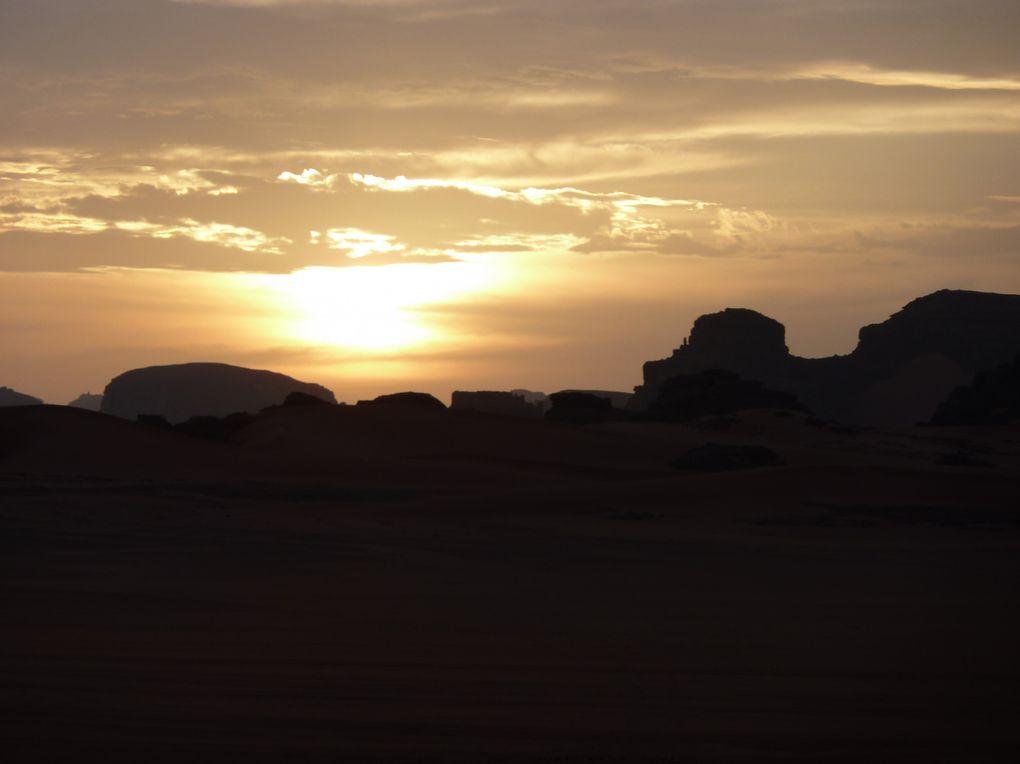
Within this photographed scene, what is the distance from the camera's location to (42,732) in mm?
5758

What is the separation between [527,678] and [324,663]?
1.22m

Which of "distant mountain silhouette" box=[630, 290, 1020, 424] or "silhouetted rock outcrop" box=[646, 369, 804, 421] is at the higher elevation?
"distant mountain silhouette" box=[630, 290, 1020, 424]

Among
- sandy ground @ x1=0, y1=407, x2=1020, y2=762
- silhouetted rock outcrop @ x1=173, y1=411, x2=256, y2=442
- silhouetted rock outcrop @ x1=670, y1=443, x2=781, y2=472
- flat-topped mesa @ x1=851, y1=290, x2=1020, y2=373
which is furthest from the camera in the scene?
flat-topped mesa @ x1=851, y1=290, x2=1020, y2=373

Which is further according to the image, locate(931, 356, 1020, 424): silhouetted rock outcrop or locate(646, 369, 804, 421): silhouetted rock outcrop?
locate(931, 356, 1020, 424): silhouetted rock outcrop

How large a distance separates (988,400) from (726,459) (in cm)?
3241

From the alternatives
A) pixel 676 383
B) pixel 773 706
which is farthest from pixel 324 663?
pixel 676 383

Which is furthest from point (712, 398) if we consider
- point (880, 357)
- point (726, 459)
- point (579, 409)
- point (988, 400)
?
point (880, 357)

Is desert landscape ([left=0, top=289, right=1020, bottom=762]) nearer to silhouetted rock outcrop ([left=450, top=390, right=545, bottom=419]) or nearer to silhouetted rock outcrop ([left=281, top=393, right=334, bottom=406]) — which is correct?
silhouetted rock outcrop ([left=281, top=393, right=334, bottom=406])

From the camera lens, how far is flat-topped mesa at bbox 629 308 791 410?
112 m

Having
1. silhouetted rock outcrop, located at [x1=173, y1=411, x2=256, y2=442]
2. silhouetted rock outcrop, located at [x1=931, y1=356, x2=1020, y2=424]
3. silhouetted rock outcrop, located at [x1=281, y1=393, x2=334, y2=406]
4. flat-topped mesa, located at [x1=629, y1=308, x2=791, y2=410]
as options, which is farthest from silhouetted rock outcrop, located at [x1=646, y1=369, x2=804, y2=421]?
flat-topped mesa, located at [x1=629, y1=308, x2=791, y2=410]

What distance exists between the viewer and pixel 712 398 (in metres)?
58.6

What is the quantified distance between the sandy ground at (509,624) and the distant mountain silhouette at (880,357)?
82.7 meters

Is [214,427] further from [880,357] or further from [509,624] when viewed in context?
[880,357]

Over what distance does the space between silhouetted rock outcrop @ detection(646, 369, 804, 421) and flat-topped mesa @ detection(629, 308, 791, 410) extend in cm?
4898
